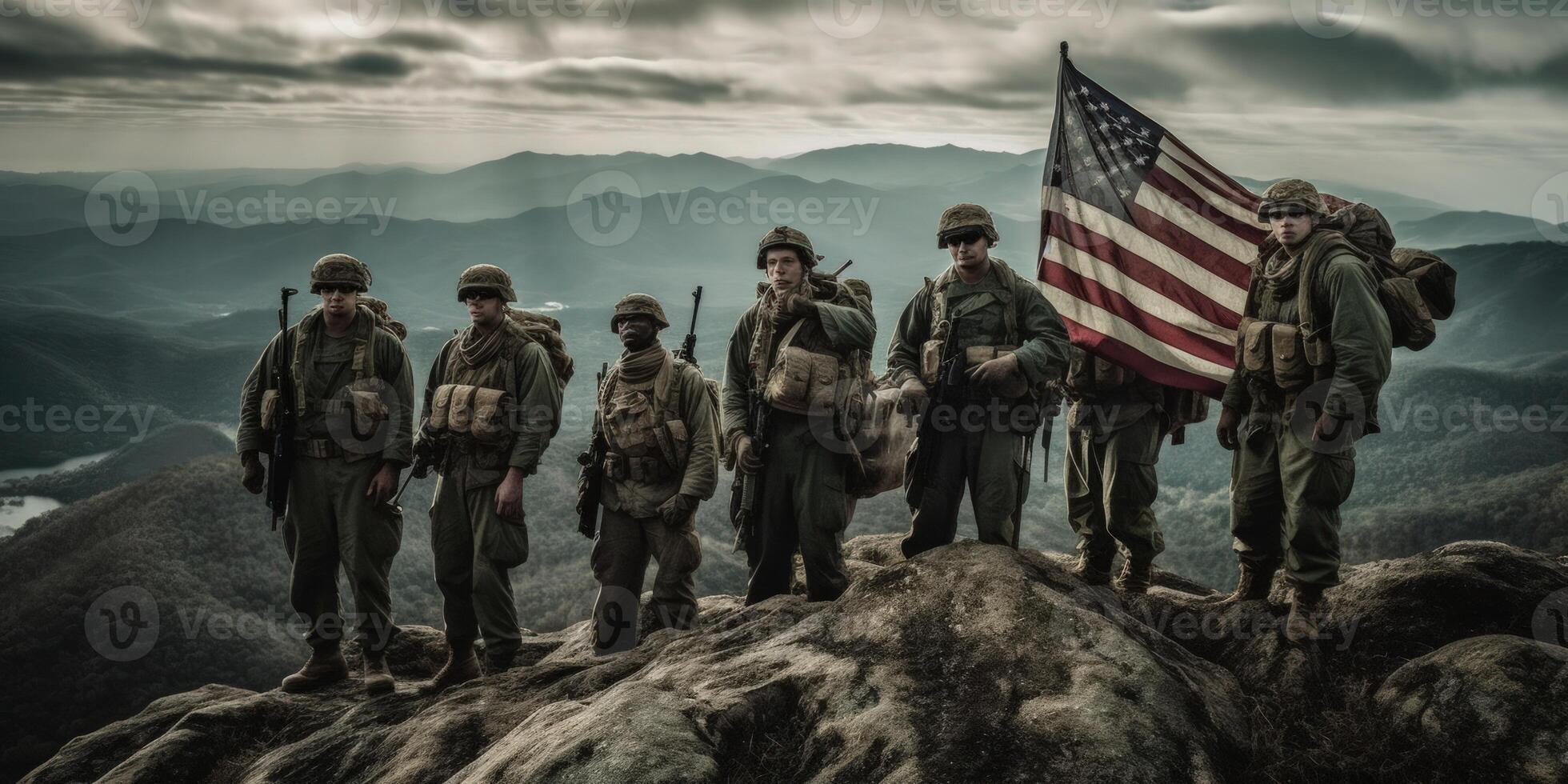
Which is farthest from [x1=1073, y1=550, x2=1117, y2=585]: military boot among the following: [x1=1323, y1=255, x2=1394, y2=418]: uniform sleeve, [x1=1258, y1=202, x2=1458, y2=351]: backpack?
[x1=1258, y1=202, x2=1458, y2=351]: backpack

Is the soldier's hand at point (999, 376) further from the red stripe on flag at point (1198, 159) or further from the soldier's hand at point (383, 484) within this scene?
the soldier's hand at point (383, 484)

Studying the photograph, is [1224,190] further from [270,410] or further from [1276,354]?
[270,410]

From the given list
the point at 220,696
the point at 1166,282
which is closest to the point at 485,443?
the point at 220,696

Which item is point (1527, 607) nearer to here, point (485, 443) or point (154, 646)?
point (485, 443)

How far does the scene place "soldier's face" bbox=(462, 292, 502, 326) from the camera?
20.8 feet

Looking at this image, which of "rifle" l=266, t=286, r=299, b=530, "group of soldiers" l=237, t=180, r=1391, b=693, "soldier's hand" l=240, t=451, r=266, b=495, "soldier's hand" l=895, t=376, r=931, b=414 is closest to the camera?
"group of soldiers" l=237, t=180, r=1391, b=693

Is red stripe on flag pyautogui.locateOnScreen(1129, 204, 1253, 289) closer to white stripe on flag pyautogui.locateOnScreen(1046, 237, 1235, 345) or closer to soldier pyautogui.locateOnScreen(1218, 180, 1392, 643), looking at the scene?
white stripe on flag pyautogui.locateOnScreen(1046, 237, 1235, 345)

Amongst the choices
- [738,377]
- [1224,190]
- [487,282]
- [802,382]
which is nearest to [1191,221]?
[1224,190]

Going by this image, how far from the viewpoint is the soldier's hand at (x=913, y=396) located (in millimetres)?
5930

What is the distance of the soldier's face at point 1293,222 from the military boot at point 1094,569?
3.03m

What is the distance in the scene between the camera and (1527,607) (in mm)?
4992

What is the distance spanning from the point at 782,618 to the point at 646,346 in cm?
229

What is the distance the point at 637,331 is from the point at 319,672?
372cm

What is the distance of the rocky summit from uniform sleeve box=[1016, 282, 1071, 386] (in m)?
1.28
